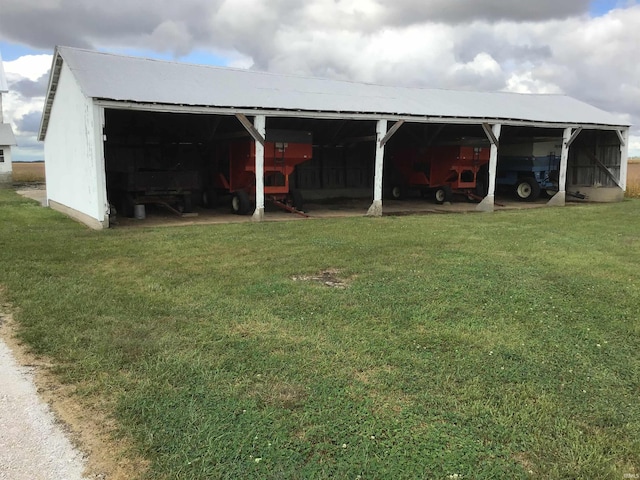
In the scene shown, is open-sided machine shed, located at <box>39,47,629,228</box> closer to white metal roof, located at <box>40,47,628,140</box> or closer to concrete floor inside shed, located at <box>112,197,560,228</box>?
white metal roof, located at <box>40,47,628,140</box>

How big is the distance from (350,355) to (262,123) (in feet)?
32.1

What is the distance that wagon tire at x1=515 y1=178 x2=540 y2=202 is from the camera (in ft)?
65.1

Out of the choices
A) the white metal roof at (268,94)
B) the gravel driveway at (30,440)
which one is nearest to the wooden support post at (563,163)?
the white metal roof at (268,94)

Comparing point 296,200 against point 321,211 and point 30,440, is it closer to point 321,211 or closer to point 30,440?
point 321,211

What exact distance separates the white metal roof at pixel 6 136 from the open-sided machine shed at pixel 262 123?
56.2ft

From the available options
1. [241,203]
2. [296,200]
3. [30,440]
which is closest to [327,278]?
[30,440]

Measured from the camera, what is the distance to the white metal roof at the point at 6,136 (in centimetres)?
3294

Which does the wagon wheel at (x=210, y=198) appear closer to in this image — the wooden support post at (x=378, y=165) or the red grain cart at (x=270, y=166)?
the red grain cart at (x=270, y=166)

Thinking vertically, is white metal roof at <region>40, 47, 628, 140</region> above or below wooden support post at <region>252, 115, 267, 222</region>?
above

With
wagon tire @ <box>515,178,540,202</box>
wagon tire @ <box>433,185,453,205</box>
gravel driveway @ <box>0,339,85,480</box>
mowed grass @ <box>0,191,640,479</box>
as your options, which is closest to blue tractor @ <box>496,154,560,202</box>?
wagon tire @ <box>515,178,540,202</box>

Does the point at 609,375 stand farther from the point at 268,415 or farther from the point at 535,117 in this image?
the point at 535,117

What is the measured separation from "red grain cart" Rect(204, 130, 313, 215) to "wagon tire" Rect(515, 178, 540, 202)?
9.43m

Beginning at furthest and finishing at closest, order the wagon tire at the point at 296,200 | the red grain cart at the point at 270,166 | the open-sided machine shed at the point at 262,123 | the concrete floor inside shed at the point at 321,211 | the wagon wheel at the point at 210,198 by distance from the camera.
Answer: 1. the wagon wheel at the point at 210,198
2. the wagon tire at the point at 296,200
3. the red grain cart at the point at 270,166
4. the concrete floor inside shed at the point at 321,211
5. the open-sided machine shed at the point at 262,123

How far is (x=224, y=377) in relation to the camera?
154 inches
